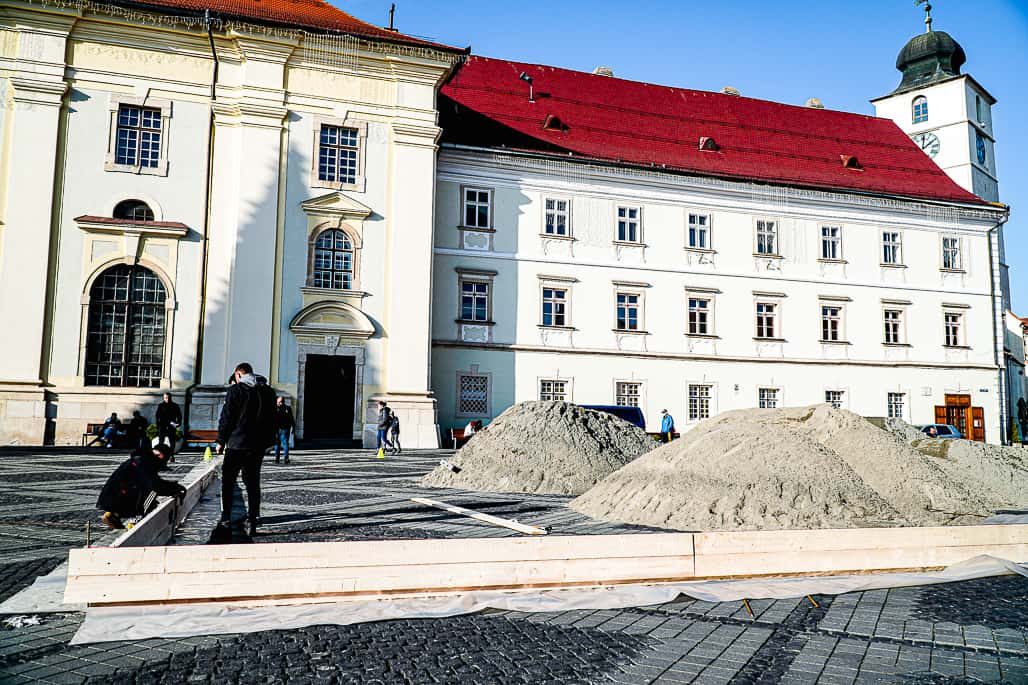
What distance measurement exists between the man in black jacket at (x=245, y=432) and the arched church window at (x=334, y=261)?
18.5 meters

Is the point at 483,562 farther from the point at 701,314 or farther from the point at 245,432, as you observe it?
the point at 701,314

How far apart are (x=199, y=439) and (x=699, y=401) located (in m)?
18.4

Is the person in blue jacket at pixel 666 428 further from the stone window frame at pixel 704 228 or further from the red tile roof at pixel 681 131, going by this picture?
the red tile roof at pixel 681 131

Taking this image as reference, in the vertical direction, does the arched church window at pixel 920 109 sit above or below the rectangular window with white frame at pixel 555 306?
above

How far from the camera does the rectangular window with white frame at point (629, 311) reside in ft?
103

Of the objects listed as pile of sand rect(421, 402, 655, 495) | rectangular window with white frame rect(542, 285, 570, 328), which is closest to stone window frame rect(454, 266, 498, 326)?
rectangular window with white frame rect(542, 285, 570, 328)

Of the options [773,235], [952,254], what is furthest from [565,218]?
[952,254]

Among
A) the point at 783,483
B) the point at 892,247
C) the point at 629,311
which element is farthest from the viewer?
the point at 892,247

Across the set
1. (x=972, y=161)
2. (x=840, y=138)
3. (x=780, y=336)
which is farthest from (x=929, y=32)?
(x=780, y=336)

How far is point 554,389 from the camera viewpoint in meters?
30.3

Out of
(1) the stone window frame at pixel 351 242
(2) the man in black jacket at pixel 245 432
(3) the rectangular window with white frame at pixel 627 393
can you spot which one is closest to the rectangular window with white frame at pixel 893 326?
(3) the rectangular window with white frame at pixel 627 393

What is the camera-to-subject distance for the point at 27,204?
968 inches

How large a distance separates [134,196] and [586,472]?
1873 cm

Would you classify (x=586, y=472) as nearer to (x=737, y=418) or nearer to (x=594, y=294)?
(x=737, y=418)
